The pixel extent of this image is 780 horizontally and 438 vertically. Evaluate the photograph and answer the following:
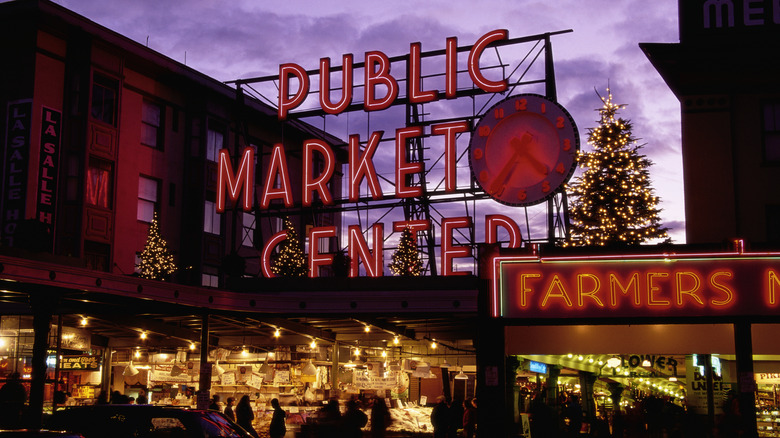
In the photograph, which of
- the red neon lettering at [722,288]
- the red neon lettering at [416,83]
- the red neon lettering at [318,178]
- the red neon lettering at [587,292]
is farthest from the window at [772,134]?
the red neon lettering at [318,178]

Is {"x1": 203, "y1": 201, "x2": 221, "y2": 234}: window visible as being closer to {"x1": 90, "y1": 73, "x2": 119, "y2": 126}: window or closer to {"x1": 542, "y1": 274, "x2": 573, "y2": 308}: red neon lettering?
{"x1": 90, "y1": 73, "x2": 119, "y2": 126}: window

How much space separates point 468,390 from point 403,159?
41.1 ft

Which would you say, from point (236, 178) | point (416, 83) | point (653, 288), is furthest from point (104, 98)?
point (653, 288)

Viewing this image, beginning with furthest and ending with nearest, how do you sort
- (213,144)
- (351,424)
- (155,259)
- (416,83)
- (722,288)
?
(213,144)
(416,83)
(155,259)
(722,288)
(351,424)

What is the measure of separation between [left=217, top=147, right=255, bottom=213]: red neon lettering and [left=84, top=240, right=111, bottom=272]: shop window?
549 cm

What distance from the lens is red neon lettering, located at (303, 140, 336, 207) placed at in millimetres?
37188

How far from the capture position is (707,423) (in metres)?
23.2

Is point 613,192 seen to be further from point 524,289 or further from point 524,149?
point 524,289

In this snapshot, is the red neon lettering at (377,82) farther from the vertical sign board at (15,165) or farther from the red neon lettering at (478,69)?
the vertical sign board at (15,165)

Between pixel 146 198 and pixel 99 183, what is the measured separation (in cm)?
294

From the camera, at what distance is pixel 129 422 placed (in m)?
14.2

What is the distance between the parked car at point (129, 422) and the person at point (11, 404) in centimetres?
617

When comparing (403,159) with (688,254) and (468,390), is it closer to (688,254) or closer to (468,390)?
(468,390)

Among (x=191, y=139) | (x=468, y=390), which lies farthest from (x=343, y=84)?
(x=468, y=390)
